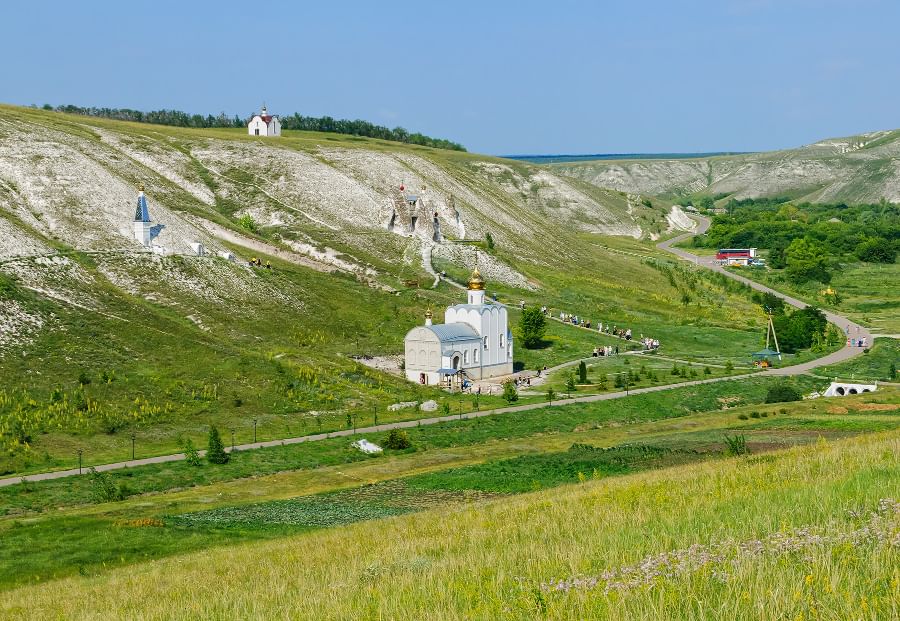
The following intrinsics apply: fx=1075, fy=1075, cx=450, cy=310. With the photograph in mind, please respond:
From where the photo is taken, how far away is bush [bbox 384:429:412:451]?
53406mm

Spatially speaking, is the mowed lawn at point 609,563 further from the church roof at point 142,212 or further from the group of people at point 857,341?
the group of people at point 857,341

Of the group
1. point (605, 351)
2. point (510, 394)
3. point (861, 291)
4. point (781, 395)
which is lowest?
point (781, 395)

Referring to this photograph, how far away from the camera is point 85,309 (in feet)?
237

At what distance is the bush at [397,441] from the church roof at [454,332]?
2218 centimetres

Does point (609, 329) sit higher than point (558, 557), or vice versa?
point (609, 329)

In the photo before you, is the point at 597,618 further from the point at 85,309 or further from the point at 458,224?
the point at 458,224

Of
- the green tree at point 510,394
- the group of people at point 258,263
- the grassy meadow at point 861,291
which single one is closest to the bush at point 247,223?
the group of people at point 258,263

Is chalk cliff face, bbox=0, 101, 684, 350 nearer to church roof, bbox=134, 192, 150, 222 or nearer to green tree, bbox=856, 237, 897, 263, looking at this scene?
church roof, bbox=134, 192, 150, 222

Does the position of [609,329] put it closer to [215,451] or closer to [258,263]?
[258,263]

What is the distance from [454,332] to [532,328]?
36.8 feet

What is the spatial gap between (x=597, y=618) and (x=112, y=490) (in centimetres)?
3591

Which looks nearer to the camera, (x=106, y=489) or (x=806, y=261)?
(x=106, y=489)

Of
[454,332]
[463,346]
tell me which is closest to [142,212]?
[454,332]

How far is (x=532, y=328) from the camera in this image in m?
87.2
